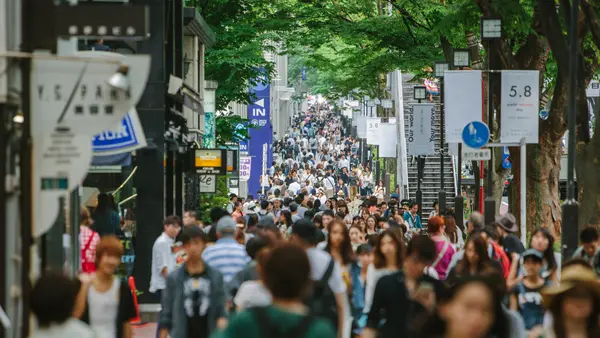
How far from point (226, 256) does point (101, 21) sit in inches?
156

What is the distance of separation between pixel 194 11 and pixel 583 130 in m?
8.63

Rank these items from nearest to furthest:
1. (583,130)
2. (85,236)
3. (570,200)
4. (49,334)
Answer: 1. (49,334)
2. (85,236)
3. (570,200)
4. (583,130)

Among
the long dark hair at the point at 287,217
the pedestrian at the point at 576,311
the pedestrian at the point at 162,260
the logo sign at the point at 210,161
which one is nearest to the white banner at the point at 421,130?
the logo sign at the point at 210,161

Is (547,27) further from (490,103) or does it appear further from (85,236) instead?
(85,236)

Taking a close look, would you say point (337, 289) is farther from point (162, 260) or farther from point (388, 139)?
point (388, 139)

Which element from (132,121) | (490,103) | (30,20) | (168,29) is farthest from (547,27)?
(30,20)

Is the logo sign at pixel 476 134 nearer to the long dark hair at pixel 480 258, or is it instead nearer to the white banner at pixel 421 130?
the long dark hair at pixel 480 258

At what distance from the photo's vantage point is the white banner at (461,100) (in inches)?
986

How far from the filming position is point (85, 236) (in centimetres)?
1622

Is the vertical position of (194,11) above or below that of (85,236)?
above

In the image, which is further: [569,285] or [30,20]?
[30,20]

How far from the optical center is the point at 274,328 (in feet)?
19.0

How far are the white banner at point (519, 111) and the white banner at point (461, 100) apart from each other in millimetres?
1521

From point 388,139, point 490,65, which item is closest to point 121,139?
point 490,65
